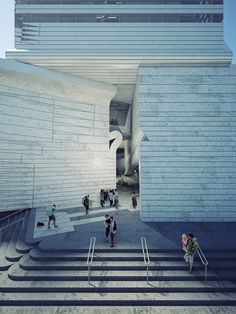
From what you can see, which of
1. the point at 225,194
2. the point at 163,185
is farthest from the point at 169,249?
the point at 225,194

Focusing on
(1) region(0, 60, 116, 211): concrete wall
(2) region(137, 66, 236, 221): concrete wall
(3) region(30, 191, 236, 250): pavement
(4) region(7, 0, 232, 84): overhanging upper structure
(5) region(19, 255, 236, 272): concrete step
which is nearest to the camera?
(5) region(19, 255, 236, 272): concrete step

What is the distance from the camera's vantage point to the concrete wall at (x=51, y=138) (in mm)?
15531

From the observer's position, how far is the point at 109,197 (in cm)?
1866

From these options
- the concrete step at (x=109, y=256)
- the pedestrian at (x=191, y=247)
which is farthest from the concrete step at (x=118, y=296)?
the concrete step at (x=109, y=256)

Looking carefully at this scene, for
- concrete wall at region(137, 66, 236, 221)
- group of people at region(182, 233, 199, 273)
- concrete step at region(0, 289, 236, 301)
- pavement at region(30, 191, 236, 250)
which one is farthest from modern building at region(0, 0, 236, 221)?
concrete step at region(0, 289, 236, 301)

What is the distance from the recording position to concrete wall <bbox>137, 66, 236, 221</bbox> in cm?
1474

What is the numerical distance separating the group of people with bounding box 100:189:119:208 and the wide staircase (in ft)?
23.6

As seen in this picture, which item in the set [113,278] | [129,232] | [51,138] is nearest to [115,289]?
[113,278]

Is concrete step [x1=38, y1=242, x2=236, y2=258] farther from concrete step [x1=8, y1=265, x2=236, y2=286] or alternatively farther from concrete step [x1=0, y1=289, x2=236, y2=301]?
concrete step [x1=0, y1=289, x2=236, y2=301]

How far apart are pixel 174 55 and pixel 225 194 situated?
918cm

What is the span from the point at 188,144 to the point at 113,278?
929 centimetres

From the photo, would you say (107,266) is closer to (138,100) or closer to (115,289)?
(115,289)

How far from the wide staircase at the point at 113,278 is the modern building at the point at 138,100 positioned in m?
5.07

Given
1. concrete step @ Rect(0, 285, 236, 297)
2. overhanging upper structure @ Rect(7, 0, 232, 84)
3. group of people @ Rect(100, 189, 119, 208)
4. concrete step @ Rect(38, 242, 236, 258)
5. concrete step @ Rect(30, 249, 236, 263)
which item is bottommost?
concrete step @ Rect(0, 285, 236, 297)
